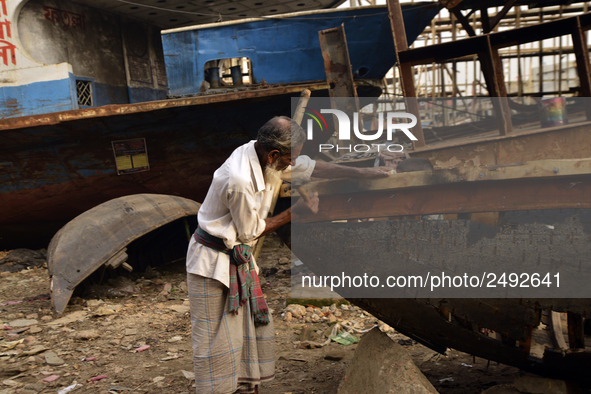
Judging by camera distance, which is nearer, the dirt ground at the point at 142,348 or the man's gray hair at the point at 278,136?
the man's gray hair at the point at 278,136

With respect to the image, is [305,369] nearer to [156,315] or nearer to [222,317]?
[222,317]

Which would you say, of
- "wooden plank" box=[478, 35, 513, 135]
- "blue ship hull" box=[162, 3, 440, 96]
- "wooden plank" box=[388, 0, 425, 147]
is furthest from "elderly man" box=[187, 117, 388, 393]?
"blue ship hull" box=[162, 3, 440, 96]

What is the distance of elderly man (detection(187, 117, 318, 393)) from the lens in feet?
6.65

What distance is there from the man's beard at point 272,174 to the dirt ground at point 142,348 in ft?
4.56

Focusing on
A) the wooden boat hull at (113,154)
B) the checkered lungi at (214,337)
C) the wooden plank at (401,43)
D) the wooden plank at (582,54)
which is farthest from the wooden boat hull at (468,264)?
the wooden boat hull at (113,154)

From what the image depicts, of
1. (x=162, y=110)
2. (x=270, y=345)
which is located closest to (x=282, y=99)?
(x=162, y=110)

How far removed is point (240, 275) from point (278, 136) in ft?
2.19

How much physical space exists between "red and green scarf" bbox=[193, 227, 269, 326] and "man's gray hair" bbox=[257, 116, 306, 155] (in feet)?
1.56

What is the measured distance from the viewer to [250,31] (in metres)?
8.04

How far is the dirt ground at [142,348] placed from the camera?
300 cm

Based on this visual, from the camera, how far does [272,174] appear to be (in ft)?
7.16

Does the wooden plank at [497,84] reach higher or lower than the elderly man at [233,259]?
higher

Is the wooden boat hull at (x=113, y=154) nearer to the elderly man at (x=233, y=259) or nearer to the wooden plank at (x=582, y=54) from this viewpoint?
Answer: the wooden plank at (x=582, y=54)

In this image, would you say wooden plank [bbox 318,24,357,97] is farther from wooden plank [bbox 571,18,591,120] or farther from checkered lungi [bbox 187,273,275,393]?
checkered lungi [bbox 187,273,275,393]
